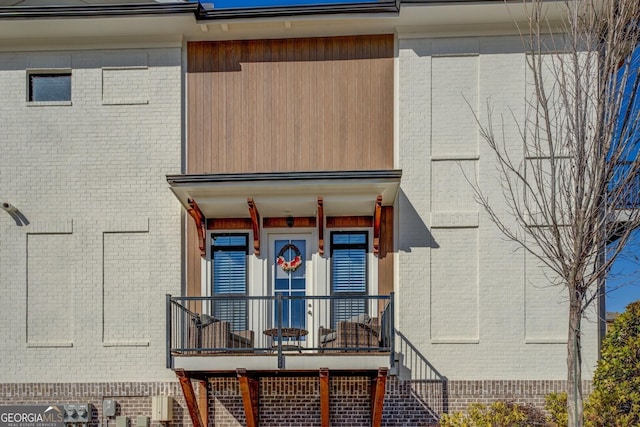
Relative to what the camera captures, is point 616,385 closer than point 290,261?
Yes

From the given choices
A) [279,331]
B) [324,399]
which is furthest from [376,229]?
[324,399]

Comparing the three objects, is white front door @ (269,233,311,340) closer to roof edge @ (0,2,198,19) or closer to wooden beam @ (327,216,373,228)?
wooden beam @ (327,216,373,228)

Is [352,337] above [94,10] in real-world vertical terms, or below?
below

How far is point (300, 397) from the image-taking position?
11.2m

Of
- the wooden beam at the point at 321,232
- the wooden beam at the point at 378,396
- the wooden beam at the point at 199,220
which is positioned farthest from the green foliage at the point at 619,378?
the wooden beam at the point at 199,220

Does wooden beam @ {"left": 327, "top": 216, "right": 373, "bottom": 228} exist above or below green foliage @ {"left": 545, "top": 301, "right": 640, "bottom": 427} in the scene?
above

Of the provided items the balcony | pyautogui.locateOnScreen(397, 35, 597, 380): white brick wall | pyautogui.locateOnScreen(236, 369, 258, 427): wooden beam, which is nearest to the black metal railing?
pyautogui.locateOnScreen(397, 35, 597, 380): white brick wall

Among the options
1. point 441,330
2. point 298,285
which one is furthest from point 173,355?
point 441,330

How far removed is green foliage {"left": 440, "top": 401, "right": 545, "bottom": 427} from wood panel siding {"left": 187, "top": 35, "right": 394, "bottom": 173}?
435 centimetres

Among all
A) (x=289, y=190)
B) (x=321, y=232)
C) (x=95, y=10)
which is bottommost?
(x=321, y=232)

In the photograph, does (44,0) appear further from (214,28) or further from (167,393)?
(167,393)

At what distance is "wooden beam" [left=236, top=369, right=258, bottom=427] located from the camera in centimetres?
1005

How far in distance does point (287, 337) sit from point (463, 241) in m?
3.44

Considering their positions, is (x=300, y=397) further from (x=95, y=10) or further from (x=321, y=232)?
(x=95, y=10)
